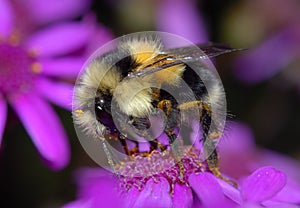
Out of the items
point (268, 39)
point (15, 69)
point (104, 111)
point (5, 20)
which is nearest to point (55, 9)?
point (5, 20)

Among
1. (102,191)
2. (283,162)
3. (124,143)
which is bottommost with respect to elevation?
(283,162)

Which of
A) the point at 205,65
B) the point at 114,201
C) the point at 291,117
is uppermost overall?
the point at 205,65

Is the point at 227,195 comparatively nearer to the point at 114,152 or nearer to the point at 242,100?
the point at 114,152

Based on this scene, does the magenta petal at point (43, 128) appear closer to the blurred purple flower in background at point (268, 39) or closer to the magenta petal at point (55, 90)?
the magenta petal at point (55, 90)

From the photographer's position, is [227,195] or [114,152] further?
[114,152]

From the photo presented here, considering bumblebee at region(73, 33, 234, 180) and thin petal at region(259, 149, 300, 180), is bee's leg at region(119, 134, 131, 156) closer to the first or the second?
bumblebee at region(73, 33, 234, 180)

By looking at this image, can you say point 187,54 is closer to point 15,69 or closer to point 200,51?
point 200,51

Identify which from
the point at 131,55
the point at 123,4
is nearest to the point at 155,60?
the point at 131,55

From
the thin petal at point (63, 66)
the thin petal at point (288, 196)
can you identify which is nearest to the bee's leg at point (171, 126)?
the thin petal at point (288, 196)
